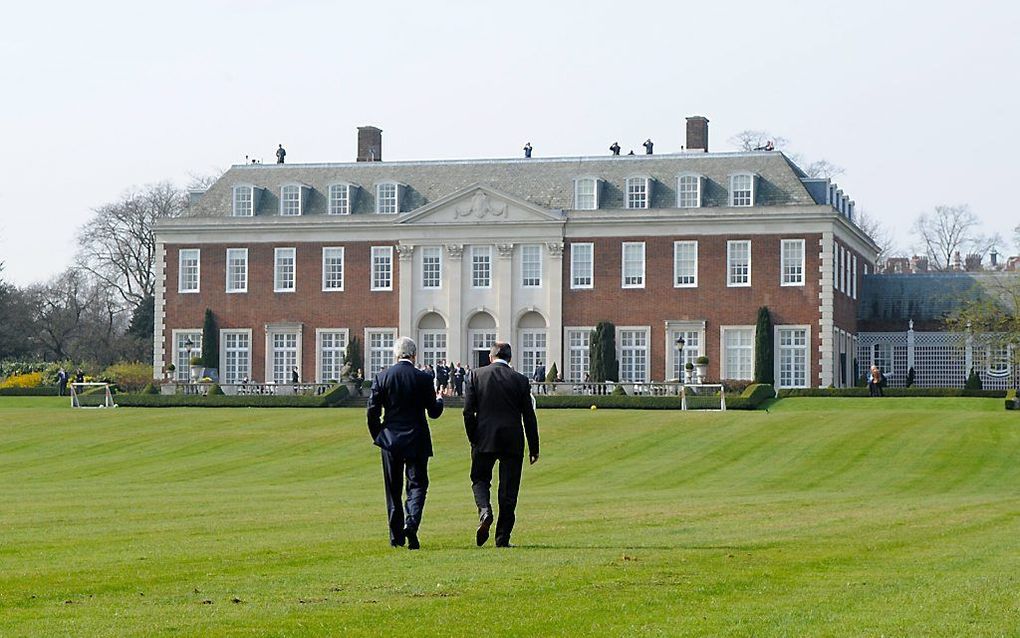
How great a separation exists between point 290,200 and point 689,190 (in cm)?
1584

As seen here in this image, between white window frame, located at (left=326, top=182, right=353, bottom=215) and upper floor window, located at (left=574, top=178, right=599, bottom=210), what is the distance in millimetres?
9073

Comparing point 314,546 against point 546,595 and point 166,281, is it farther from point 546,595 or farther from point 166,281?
point 166,281

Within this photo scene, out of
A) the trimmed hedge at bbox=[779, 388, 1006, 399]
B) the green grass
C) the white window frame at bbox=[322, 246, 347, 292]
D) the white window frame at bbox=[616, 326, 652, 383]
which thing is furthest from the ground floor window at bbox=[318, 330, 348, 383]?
the green grass

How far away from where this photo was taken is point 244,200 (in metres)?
68.1

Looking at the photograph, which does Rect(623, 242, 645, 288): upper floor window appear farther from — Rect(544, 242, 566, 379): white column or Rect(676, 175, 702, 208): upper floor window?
Rect(544, 242, 566, 379): white column

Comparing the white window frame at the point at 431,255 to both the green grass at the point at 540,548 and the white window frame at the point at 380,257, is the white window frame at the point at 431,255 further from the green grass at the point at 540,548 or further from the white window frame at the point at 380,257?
the green grass at the point at 540,548

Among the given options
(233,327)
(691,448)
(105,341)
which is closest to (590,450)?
(691,448)

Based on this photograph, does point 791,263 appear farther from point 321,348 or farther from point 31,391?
point 31,391

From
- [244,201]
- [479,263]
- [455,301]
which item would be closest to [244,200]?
[244,201]

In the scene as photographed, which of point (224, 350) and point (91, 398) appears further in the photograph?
point (224, 350)

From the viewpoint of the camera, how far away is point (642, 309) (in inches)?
2500

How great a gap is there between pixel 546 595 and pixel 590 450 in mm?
25572

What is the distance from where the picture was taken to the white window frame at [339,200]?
67438mm

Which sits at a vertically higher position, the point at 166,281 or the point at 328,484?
the point at 166,281
